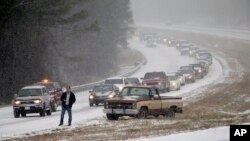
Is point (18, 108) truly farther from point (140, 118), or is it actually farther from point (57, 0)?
point (57, 0)

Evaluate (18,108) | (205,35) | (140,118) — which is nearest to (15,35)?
(18,108)

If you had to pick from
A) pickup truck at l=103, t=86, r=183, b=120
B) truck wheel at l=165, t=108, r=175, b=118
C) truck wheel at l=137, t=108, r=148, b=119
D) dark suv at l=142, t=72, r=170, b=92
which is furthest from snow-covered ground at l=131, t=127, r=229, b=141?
dark suv at l=142, t=72, r=170, b=92

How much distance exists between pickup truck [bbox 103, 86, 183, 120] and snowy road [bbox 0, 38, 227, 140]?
153cm

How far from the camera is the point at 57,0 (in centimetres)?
6562

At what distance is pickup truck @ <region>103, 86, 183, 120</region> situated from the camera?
31.2 metres

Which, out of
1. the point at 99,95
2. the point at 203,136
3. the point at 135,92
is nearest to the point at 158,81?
the point at 99,95

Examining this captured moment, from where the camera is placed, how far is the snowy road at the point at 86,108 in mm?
29469

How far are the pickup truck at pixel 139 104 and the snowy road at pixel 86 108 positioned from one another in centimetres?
153

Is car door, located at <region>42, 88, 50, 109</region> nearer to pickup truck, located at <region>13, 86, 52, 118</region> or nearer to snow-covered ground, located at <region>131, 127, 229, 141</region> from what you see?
pickup truck, located at <region>13, 86, 52, 118</region>

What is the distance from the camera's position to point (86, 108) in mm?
43438

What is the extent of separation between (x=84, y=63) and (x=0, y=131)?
6442cm

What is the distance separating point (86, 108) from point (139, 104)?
12558 mm

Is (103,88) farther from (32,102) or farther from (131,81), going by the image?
(32,102)

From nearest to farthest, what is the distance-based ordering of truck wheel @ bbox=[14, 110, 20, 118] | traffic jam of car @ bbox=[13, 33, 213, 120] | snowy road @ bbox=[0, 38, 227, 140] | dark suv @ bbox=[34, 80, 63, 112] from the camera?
snowy road @ bbox=[0, 38, 227, 140] → traffic jam of car @ bbox=[13, 33, 213, 120] → truck wheel @ bbox=[14, 110, 20, 118] → dark suv @ bbox=[34, 80, 63, 112]
